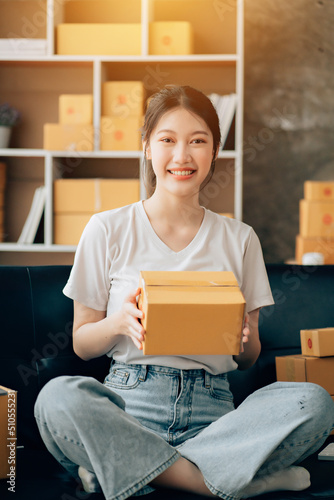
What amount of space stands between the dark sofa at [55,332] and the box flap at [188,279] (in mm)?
426

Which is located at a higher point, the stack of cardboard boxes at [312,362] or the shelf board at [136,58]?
the shelf board at [136,58]

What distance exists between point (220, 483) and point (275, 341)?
64 cm

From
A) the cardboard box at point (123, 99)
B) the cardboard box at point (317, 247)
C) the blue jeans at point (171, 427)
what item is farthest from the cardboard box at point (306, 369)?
the cardboard box at point (123, 99)

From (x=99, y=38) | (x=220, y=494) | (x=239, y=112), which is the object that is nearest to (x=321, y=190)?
(x=239, y=112)

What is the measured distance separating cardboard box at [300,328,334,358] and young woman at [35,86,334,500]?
7.5 inches

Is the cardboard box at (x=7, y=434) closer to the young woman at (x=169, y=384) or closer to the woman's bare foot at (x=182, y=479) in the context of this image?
the young woman at (x=169, y=384)

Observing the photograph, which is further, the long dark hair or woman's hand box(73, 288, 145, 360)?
the long dark hair

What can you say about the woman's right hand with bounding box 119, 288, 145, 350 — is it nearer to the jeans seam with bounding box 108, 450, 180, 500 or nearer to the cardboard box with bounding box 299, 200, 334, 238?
the jeans seam with bounding box 108, 450, 180, 500

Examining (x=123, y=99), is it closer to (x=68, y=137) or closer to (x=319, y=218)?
(x=68, y=137)

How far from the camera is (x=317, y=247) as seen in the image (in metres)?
3.14

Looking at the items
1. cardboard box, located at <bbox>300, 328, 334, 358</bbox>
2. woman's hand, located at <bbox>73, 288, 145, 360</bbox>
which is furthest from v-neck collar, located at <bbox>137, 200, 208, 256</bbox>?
cardboard box, located at <bbox>300, 328, 334, 358</bbox>

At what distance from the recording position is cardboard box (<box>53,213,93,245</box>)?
3217 mm

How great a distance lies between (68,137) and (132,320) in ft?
6.71

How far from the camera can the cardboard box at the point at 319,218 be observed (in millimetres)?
3129
